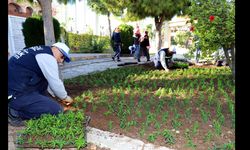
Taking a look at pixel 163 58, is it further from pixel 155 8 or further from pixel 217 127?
pixel 217 127

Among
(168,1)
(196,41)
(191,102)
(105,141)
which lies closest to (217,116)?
(191,102)

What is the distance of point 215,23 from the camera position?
662cm

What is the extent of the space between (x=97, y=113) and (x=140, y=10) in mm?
9725

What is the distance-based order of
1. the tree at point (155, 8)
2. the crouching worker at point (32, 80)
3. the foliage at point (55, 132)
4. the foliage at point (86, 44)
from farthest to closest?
the foliage at point (86, 44) < the tree at point (155, 8) < the crouching worker at point (32, 80) < the foliage at point (55, 132)

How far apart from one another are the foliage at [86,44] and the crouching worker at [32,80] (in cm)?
2010

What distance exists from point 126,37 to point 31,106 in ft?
54.3

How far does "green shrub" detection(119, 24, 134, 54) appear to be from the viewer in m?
20.1

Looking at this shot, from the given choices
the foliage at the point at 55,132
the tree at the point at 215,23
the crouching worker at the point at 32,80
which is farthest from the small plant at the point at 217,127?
the tree at the point at 215,23

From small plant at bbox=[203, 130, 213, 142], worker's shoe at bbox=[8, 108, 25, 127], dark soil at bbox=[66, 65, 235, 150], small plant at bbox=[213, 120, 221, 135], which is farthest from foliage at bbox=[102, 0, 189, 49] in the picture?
small plant at bbox=[203, 130, 213, 142]

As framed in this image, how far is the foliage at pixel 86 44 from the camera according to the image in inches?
957

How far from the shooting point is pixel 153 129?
3949 millimetres

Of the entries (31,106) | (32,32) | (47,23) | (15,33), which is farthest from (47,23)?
(15,33)

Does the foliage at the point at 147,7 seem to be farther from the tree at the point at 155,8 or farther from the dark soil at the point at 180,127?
the dark soil at the point at 180,127

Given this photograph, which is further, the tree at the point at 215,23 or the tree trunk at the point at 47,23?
the tree at the point at 215,23
